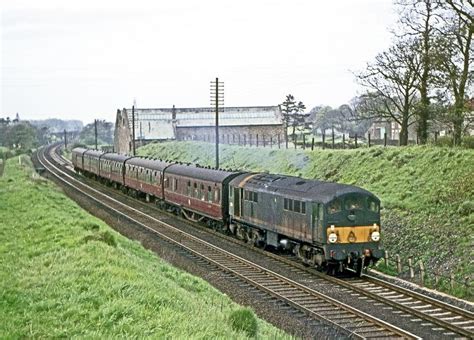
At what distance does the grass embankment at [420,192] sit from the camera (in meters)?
22.0

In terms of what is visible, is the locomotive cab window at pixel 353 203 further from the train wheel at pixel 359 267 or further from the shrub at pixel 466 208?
the shrub at pixel 466 208

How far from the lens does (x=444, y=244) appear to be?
22312 millimetres

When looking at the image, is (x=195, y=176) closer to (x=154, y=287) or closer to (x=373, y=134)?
(x=154, y=287)

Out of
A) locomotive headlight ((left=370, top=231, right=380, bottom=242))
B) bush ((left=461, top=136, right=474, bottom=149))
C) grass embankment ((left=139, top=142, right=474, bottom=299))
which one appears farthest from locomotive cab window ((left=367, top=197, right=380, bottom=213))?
bush ((left=461, top=136, right=474, bottom=149))

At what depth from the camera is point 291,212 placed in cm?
2308

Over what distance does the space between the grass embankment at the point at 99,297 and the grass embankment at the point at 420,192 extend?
817cm

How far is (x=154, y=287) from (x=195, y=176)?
65.7ft

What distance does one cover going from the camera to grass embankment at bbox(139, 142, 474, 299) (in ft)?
72.0

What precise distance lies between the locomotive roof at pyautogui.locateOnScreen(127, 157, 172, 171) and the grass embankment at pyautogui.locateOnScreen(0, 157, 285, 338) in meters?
19.0

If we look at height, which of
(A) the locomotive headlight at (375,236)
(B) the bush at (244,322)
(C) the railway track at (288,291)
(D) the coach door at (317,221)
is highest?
(D) the coach door at (317,221)

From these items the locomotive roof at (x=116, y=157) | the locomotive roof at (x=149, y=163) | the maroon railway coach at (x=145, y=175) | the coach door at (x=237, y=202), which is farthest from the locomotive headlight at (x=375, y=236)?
the locomotive roof at (x=116, y=157)

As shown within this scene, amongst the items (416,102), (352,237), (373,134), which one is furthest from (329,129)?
(352,237)

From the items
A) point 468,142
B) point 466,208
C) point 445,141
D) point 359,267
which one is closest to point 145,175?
point 445,141

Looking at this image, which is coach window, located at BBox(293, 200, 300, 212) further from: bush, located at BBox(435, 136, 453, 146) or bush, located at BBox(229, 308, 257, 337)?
bush, located at BBox(435, 136, 453, 146)
